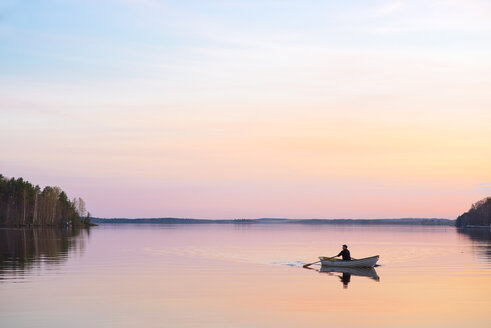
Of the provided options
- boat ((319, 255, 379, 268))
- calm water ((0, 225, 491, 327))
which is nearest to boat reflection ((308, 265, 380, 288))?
calm water ((0, 225, 491, 327))

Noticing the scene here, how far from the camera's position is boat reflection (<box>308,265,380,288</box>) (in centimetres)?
5420

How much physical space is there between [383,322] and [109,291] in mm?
19645

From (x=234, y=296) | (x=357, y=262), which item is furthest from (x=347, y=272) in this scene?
(x=234, y=296)

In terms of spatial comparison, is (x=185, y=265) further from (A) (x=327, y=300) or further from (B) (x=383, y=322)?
(B) (x=383, y=322)

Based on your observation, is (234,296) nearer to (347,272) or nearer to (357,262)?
(347,272)

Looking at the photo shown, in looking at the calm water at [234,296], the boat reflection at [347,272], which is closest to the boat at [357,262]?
the boat reflection at [347,272]

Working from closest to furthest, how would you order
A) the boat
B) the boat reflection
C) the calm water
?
1. the calm water
2. the boat reflection
3. the boat

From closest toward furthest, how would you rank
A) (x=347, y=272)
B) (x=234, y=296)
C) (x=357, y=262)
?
(x=234, y=296), (x=347, y=272), (x=357, y=262)

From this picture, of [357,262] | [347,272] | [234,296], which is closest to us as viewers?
[234,296]

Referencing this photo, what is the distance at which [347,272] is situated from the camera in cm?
5997

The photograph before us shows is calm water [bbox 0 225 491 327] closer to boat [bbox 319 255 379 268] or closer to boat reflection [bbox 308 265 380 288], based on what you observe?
boat reflection [bbox 308 265 380 288]

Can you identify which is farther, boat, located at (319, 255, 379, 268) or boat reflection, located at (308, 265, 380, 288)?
boat, located at (319, 255, 379, 268)

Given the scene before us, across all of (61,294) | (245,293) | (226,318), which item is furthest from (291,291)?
(61,294)

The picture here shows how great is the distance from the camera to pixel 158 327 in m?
28.9
